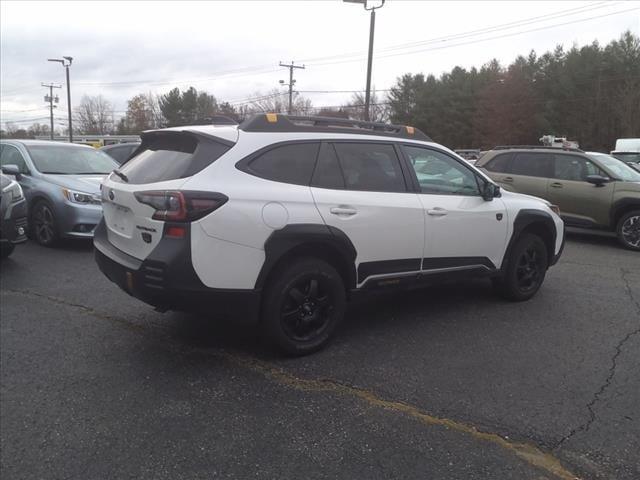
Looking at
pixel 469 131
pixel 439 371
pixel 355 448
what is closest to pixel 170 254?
pixel 355 448

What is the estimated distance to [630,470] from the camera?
8.27ft

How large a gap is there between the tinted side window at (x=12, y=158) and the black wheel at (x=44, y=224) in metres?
0.83

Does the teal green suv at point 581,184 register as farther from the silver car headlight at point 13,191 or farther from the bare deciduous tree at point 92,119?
the bare deciduous tree at point 92,119

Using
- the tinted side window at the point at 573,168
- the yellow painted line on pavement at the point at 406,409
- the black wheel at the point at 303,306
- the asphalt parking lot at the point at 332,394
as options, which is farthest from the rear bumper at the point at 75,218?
the tinted side window at the point at 573,168

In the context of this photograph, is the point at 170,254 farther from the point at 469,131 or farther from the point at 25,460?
the point at 469,131

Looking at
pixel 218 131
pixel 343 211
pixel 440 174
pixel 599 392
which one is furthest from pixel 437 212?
pixel 218 131

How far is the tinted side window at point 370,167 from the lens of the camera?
3.94 metres

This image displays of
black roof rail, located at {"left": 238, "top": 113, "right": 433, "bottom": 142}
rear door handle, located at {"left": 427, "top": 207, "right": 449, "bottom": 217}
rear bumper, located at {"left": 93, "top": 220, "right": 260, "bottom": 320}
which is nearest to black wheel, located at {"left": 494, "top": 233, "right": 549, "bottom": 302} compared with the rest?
rear door handle, located at {"left": 427, "top": 207, "right": 449, "bottom": 217}

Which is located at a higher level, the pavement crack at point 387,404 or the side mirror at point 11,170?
the side mirror at point 11,170

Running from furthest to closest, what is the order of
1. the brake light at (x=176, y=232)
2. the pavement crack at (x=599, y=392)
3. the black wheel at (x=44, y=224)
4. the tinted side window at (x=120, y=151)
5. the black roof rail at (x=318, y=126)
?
the tinted side window at (x=120, y=151), the black wheel at (x=44, y=224), the black roof rail at (x=318, y=126), the brake light at (x=176, y=232), the pavement crack at (x=599, y=392)

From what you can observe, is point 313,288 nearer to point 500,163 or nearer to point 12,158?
point 12,158

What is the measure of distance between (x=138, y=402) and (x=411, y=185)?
2669mm

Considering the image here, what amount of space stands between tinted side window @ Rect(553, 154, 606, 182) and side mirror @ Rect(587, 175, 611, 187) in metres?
0.16

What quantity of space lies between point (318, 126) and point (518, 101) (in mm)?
53956
